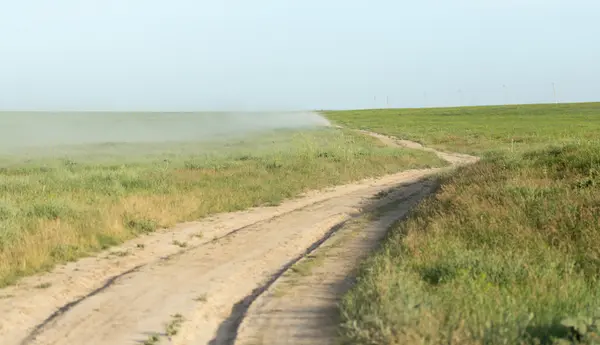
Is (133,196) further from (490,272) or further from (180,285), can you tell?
(490,272)

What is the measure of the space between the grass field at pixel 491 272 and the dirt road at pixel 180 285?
3.61 ft

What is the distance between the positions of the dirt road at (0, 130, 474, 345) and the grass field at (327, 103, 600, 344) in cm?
110

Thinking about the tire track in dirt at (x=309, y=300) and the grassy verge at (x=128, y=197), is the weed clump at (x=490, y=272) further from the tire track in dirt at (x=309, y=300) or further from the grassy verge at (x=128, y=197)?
the grassy verge at (x=128, y=197)

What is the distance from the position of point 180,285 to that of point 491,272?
4.65 meters

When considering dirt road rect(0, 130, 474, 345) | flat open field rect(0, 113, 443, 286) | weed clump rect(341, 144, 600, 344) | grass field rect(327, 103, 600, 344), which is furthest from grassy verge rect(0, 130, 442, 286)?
weed clump rect(341, 144, 600, 344)

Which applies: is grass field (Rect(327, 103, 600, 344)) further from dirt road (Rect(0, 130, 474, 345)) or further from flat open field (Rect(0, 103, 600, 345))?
dirt road (Rect(0, 130, 474, 345))

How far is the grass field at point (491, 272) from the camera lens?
237 inches

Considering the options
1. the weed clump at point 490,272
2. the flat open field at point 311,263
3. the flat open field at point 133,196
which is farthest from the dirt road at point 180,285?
the weed clump at point 490,272

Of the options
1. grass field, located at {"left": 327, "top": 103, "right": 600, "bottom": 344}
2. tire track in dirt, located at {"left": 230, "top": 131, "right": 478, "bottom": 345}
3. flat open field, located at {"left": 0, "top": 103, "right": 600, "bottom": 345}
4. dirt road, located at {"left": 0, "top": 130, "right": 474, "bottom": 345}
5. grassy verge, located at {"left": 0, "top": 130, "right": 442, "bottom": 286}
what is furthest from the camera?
grassy verge, located at {"left": 0, "top": 130, "right": 442, "bottom": 286}

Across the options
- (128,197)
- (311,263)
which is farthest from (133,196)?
(311,263)

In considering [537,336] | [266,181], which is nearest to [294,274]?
[537,336]

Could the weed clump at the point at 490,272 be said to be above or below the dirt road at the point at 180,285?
above

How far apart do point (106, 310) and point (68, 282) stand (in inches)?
79.6

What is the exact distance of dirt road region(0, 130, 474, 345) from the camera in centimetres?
777
